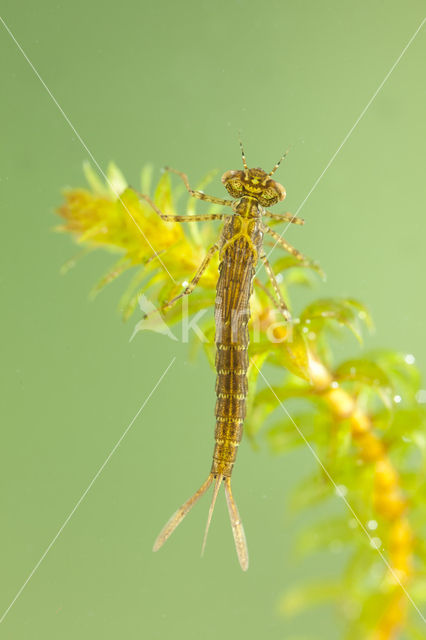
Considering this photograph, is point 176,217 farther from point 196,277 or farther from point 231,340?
point 231,340

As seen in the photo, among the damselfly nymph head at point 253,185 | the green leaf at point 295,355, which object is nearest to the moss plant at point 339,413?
the green leaf at point 295,355

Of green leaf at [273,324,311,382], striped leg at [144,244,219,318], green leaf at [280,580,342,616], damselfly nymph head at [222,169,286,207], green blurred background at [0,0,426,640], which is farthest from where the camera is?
green blurred background at [0,0,426,640]

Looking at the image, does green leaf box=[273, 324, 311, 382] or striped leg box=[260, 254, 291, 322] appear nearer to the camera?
green leaf box=[273, 324, 311, 382]

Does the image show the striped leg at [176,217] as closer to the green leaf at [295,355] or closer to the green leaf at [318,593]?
the green leaf at [295,355]

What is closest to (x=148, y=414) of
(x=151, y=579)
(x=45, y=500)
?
(x=45, y=500)

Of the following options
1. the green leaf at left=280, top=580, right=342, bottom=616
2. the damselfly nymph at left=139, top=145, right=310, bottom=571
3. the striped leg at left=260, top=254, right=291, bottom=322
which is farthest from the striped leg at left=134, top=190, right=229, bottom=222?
the green leaf at left=280, top=580, right=342, bottom=616

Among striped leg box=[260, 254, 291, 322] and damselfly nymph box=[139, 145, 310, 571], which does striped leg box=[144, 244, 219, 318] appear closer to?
damselfly nymph box=[139, 145, 310, 571]

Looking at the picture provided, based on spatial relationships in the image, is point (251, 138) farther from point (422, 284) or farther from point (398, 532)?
point (398, 532)
